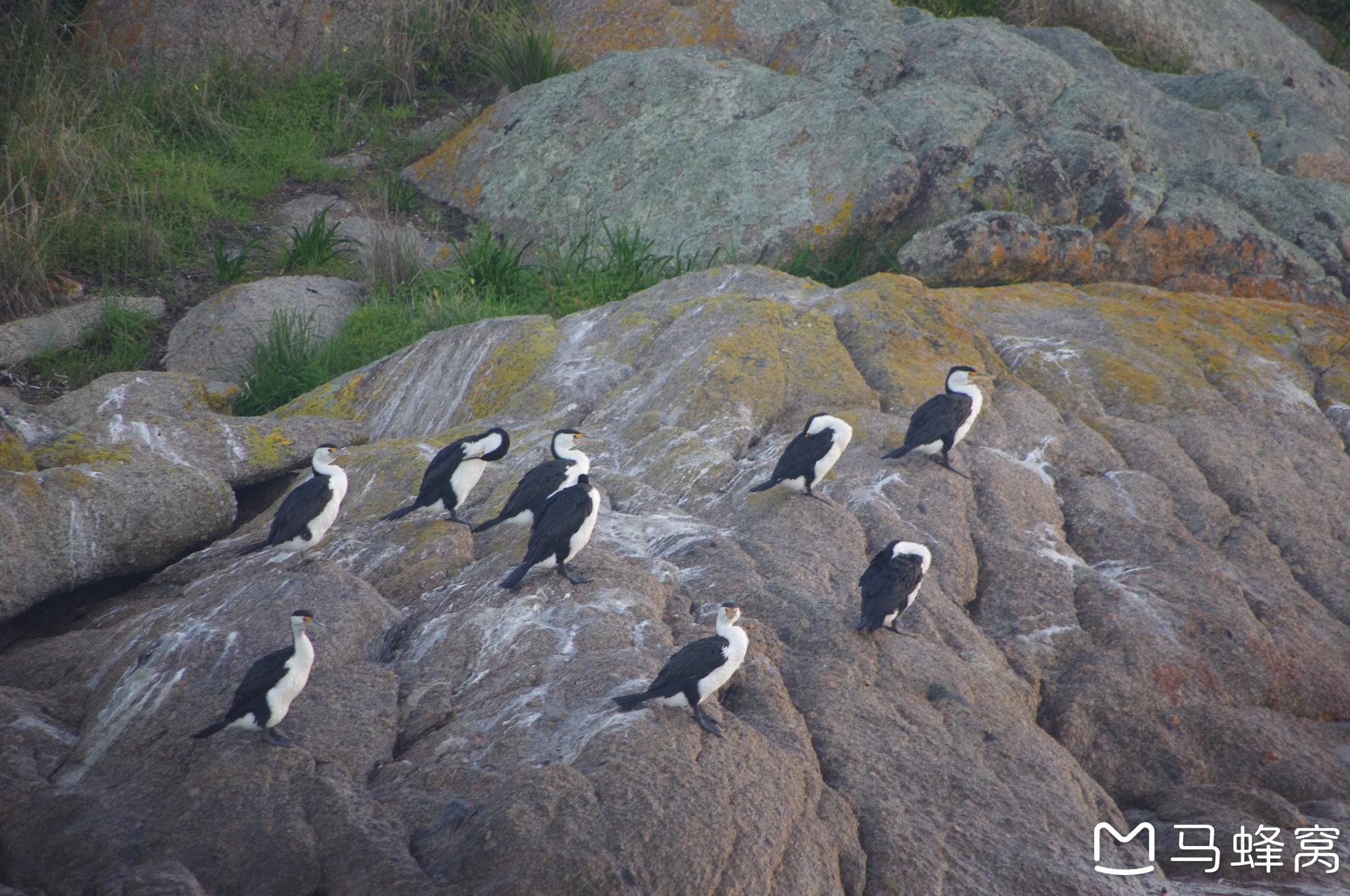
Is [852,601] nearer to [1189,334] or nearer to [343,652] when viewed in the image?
[343,652]

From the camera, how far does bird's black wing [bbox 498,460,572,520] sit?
5.71 meters

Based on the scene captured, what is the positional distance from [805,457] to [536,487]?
5.37ft

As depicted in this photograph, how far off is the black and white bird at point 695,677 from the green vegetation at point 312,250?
9438mm

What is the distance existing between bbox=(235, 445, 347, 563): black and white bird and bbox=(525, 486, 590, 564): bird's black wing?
1418 mm

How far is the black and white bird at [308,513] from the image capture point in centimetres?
570

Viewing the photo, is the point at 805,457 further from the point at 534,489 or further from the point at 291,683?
the point at 291,683

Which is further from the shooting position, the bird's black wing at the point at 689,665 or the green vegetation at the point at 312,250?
the green vegetation at the point at 312,250

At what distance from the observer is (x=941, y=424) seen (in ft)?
20.2

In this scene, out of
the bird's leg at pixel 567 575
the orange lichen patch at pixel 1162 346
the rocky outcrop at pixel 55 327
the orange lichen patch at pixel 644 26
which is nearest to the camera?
the bird's leg at pixel 567 575

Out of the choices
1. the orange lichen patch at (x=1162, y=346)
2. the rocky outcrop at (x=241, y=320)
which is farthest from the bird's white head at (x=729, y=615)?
the rocky outcrop at (x=241, y=320)

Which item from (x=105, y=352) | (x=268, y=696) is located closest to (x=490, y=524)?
(x=268, y=696)

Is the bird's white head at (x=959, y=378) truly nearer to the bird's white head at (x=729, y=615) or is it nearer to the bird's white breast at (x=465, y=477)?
the bird's white head at (x=729, y=615)

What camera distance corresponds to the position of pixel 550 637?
4.73 metres

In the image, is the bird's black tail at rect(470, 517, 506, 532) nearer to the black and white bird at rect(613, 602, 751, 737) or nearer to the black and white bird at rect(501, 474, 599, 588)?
the black and white bird at rect(501, 474, 599, 588)
